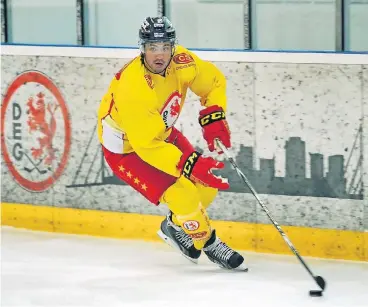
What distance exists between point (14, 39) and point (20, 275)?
172cm

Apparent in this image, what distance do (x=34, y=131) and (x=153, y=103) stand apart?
1.51 meters

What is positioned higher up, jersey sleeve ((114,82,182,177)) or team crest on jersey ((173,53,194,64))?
team crest on jersey ((173,53,194,64))

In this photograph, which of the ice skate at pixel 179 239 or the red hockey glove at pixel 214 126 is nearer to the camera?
the red hockey glove at pixel 214 126

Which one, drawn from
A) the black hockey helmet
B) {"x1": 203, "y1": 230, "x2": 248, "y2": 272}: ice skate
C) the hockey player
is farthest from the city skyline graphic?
the black hockey helmet

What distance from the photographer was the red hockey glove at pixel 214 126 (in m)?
5.50

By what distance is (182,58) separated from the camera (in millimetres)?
5582

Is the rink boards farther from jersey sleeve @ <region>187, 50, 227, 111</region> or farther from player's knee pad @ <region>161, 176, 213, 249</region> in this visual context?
player's knee pad @ <region>161, 176, 213, 249</region>

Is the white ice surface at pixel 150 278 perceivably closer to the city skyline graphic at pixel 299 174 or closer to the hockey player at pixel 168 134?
the hockey player at pixel 168 134

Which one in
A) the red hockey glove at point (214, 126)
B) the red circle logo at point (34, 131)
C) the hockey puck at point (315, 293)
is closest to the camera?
the hockey puck at point (315, 293)

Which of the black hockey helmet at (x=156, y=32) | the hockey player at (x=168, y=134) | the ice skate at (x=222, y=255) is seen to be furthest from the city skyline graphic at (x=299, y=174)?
the black hockey helmet at (x=156, y=32)

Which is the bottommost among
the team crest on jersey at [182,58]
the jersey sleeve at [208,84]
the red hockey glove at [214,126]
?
the red hockey glove at [214,126]

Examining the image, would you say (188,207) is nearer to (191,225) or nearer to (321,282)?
(191,225)

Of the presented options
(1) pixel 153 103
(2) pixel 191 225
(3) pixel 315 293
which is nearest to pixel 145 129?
(1) pixel 153 103

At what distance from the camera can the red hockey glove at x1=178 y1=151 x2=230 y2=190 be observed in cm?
525
